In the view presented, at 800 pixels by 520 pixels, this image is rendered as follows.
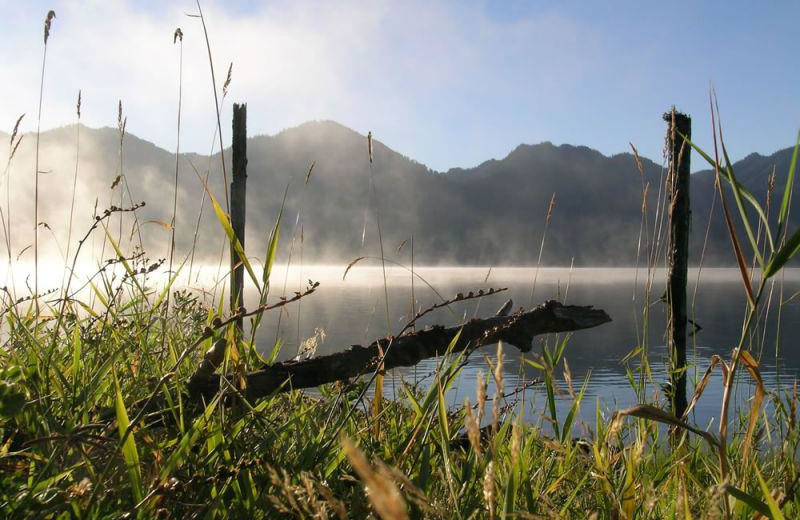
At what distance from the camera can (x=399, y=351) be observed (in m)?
2.60

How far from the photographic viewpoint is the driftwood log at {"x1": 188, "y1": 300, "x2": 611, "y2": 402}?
208 cm

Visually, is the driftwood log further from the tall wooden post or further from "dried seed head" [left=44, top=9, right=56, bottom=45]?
the tall wooden post

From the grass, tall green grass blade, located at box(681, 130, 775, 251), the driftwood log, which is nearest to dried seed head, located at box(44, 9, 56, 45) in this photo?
the grass

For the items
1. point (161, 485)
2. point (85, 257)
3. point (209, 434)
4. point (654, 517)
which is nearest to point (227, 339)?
point (209, 434)

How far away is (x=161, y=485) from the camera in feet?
4.33

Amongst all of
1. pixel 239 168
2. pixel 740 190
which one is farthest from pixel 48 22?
pixel 239 168

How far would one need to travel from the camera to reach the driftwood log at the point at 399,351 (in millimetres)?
2076

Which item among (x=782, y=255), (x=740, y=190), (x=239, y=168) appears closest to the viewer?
(x=782, y=255)

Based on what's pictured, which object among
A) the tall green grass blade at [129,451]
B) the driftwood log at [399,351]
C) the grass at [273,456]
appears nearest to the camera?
the grass at [273,456]

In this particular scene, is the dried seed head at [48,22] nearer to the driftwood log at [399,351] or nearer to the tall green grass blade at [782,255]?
the driftwood log at [399,351]

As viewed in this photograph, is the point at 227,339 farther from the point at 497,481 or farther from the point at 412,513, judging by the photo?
the point at 497,481

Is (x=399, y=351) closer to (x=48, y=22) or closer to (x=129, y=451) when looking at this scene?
(x=129, y=451)

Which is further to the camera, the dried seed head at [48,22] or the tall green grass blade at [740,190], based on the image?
the dried seed head at [48,22]

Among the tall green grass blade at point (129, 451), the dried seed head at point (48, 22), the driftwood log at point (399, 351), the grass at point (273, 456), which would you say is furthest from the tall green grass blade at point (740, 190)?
the dried seed head at point (48, 22)
